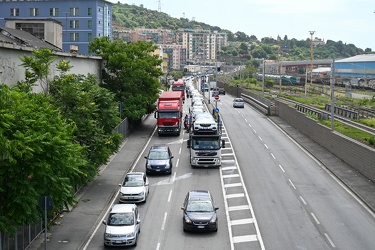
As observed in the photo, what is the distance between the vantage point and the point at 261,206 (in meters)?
32.3

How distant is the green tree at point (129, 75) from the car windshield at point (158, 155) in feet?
45.6

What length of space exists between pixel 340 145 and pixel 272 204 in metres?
14.8

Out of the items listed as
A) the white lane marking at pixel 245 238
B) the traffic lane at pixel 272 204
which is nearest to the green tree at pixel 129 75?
the traffic lane at pixel 272 204

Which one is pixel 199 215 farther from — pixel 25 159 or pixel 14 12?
pixel 14 12

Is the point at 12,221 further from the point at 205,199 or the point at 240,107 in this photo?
the point at 240,107

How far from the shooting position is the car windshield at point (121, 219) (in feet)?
85.4

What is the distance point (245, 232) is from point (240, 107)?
6111 cm

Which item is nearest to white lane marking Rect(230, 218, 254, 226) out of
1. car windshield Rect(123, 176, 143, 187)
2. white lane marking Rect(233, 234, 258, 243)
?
white lane marking Rect(233, 234, 258, 243)

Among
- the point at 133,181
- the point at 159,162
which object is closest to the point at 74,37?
the point at 159,162

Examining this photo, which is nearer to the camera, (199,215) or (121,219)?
(121,219)

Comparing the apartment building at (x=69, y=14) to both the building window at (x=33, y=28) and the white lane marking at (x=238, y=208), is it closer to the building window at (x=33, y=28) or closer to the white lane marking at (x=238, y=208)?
A: the building window at (x=33, y=28)

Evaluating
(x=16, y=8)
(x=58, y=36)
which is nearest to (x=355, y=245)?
(x=58, y=36)

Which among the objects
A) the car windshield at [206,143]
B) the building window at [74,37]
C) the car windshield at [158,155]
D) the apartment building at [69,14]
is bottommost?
the car windshield at [158,155]

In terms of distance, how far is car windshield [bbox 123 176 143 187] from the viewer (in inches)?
1319
